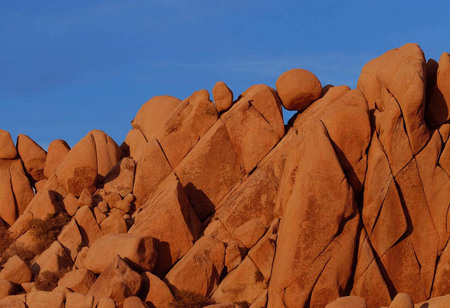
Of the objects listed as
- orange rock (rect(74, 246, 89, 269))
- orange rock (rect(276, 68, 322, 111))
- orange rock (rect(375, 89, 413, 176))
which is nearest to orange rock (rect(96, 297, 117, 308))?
orange rock (rect(74, 246, 89, 269))

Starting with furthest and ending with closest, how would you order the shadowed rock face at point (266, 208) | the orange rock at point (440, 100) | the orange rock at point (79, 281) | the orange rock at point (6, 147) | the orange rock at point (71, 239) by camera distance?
the orange rock at point (6, 147)
the orange rock at point (71, 239)
the orange rock at point (440, 100)
the orange rock at point (79, 281)
the shadowed rock face at point (266, 208)

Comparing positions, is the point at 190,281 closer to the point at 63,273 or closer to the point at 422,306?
the point at 63,273

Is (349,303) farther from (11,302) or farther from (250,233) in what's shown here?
(11,302)

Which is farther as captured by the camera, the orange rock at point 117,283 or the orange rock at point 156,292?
the orange rock at point 156,292

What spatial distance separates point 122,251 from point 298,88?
12.9 meters

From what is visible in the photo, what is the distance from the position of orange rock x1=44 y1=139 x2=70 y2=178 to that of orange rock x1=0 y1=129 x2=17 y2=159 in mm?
2005

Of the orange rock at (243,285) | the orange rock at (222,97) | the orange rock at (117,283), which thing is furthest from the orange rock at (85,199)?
the orange rock at (243,285)

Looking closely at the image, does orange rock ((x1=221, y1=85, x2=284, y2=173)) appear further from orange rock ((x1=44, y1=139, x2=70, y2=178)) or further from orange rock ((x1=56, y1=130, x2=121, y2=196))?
orange rock ((x1=44, y1=139, x2=70, y2=178))

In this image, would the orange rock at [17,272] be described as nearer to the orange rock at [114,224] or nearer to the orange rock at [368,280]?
the orange rock at [114,224]

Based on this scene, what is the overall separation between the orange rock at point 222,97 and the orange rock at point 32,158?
11898mm

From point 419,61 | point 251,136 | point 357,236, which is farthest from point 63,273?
point 419,61

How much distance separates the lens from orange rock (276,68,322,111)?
36562mm

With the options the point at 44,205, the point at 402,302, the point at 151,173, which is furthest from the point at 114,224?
the point at 402,302

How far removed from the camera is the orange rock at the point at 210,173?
35.4m
